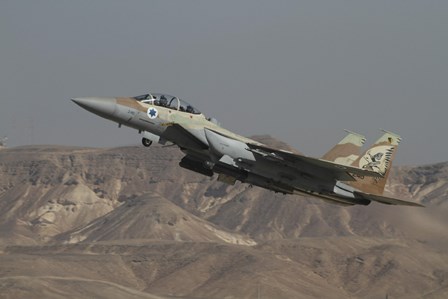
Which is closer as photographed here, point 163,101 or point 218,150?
point 218,150

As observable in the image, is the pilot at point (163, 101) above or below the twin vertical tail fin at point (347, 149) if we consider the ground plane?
below

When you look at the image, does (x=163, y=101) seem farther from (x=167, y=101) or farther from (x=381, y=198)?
(x=381, y=198)

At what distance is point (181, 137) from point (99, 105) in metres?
4.06

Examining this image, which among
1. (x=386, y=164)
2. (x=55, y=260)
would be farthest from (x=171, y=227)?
(x=386, y=164)

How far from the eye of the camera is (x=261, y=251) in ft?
519

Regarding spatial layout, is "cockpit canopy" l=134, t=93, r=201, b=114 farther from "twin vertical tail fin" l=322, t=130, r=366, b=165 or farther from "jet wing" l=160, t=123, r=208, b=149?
"twin vertical tail fin" l=322, t=130, r=366, b=165

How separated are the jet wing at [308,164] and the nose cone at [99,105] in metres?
6.31

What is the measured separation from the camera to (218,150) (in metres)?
41.5

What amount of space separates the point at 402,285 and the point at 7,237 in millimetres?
86714

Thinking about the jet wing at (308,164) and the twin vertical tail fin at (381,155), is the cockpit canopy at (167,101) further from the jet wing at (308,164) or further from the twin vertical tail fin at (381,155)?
the twin vertical tail fin at (381,155)

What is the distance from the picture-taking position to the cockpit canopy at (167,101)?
42.0 metres

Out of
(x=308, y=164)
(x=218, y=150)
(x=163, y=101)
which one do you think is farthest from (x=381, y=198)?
(x=163, y=101)

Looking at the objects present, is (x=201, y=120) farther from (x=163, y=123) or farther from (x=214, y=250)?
(x=214, y=250)

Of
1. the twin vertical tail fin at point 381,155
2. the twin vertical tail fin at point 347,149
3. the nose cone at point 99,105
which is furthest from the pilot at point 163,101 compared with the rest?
the twin vertical tail fin at point 381,155
